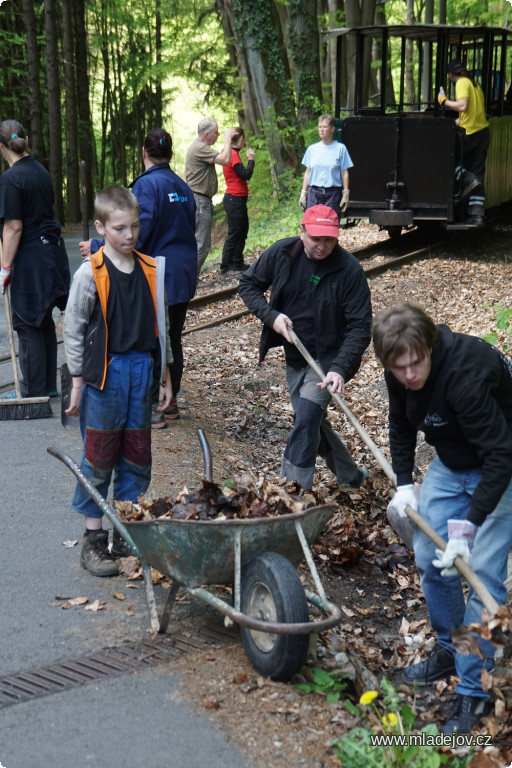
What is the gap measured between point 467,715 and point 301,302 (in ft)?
10.0

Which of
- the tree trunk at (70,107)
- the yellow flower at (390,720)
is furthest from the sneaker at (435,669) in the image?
the tree trunk at (70,107)

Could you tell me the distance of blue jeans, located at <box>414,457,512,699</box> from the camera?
3.96 m

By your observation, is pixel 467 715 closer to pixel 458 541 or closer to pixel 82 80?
pixel 458 541

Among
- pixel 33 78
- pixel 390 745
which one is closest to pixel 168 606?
pixel 390 745

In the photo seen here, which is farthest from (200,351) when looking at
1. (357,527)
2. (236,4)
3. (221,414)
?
(236,4)

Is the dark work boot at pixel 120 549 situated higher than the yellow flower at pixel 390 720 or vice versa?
the yellow flower at pixel 390 720

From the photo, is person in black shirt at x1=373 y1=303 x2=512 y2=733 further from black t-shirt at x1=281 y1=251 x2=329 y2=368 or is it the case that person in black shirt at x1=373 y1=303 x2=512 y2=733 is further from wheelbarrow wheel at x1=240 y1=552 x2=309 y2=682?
black t-shirt at x1=281 y1=251 x2=329 y2=368

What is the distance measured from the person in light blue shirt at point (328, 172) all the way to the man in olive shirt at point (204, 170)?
1.48 m

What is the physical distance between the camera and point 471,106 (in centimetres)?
1423

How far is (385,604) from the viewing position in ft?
18.3

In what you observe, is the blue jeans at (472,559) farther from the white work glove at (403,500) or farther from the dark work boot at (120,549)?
the dark work boot at (120,549)

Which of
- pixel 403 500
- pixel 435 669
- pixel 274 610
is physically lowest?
pixel 435 669

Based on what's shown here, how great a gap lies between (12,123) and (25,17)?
19.1m

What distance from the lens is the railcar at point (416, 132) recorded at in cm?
1429
